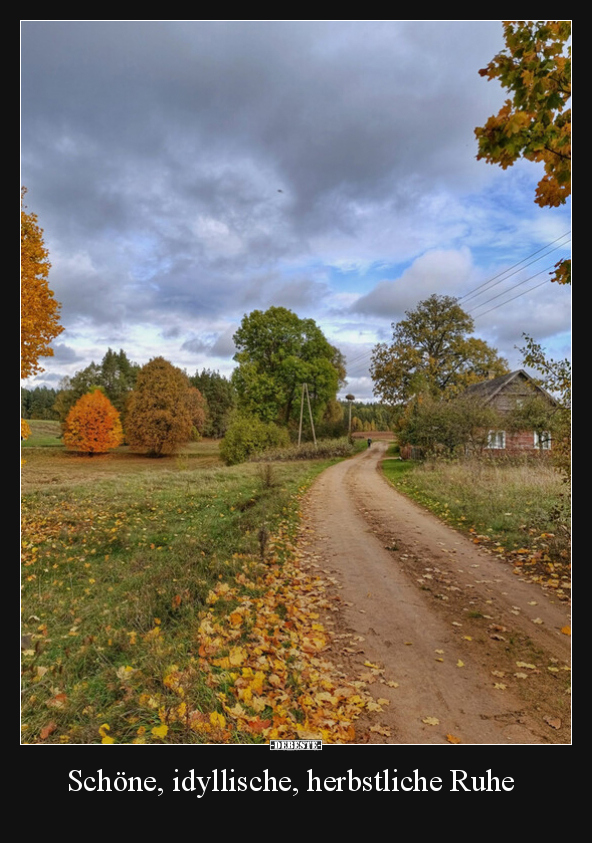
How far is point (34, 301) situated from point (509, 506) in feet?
28.1

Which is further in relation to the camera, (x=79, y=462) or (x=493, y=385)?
(x=493, y=385)

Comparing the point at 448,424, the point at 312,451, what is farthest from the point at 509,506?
the point at 448,424

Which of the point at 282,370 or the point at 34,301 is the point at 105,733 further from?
the point at 282,370

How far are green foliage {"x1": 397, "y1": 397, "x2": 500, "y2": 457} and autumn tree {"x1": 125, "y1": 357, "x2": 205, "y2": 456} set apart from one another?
33.7 feet

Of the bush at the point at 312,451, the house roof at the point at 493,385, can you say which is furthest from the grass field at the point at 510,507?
the house roof at the point at 493,385

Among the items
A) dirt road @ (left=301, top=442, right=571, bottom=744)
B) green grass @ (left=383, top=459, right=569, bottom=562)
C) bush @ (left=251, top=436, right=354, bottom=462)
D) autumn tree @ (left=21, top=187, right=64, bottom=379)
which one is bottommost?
dirt road @ (left=301, top=442, right=571, bottom=744)

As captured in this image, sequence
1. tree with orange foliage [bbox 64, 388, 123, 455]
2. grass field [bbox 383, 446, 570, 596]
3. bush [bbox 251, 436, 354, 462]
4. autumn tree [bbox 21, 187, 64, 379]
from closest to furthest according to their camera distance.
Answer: autumn tree [bbox 21, 187, 64, 379], grass field [bbox 383, 446, 570, 596], tree with orange foliage [bbox 64, 388, 123, 455], bush [bbox 251, 436, 354, 462]

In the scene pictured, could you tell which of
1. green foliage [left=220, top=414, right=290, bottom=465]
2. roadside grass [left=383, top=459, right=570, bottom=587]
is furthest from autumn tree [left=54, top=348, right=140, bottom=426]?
roadside grass [left=383, top=459, right=570, bottom=587]

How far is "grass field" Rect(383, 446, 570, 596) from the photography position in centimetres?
529

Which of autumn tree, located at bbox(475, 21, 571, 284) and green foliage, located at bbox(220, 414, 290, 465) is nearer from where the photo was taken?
autumn tree, located at bbox(475, 21, 571, 284)

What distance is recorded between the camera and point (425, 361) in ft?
54.0
